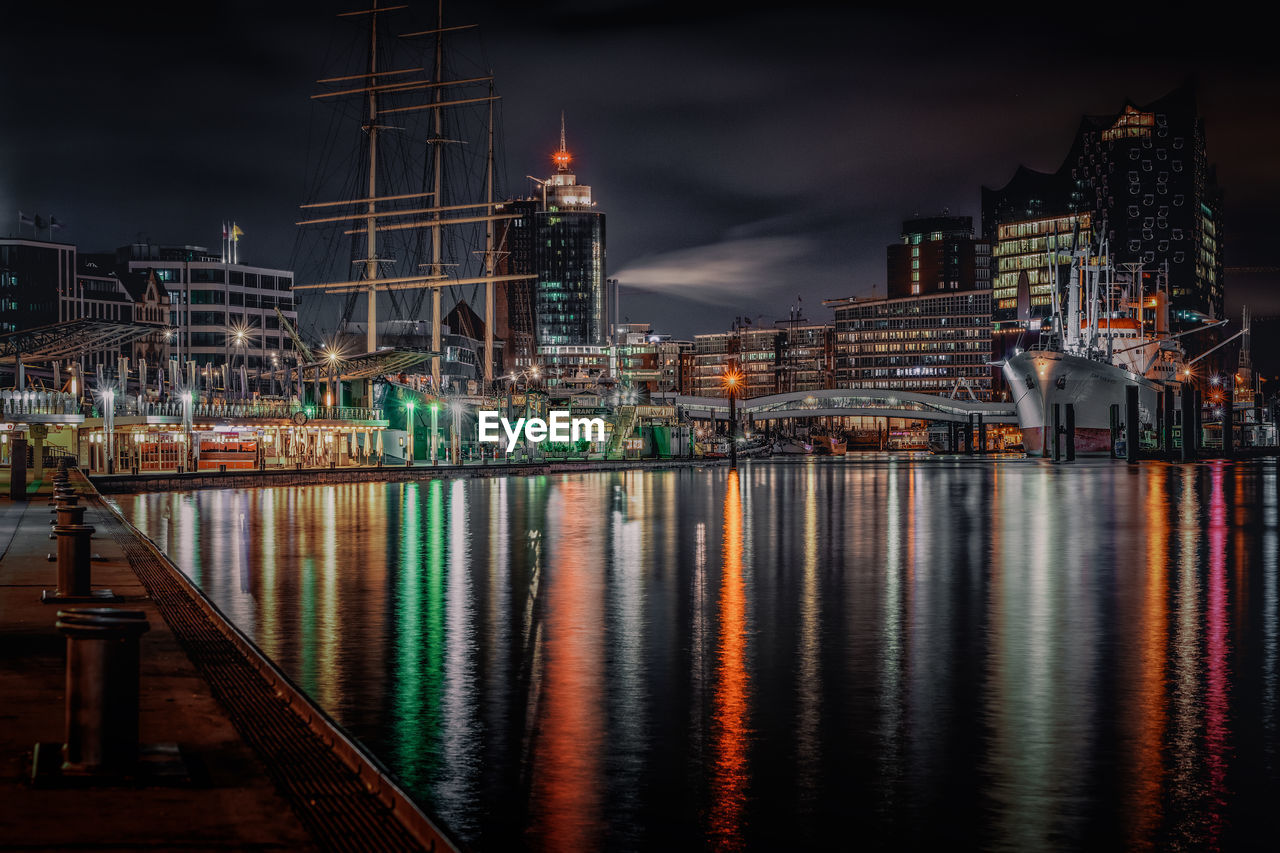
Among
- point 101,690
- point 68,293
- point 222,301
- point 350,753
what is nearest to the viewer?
point 101,690

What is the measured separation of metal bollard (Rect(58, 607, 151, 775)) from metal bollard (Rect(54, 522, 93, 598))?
8109 millimetres

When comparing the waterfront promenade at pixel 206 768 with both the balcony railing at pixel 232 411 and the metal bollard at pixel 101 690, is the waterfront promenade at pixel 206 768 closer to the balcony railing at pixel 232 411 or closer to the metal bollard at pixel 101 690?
the metal bollard at pixel 101 690

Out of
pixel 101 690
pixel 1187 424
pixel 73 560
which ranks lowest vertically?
pixel 101 690

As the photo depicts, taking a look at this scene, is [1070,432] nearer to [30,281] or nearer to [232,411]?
[232,411]

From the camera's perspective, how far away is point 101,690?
7.80 meters

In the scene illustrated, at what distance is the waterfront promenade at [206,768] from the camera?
22.6 ft

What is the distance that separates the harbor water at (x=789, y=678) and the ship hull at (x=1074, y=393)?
341ft

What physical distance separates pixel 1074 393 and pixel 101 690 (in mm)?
136537

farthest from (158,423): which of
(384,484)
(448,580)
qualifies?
(448,580)

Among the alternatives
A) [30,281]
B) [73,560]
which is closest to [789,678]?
[73,560]

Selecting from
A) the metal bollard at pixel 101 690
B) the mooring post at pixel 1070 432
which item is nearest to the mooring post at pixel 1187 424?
the mooring post at pixel 1070 432

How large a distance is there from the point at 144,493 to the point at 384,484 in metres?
15.9

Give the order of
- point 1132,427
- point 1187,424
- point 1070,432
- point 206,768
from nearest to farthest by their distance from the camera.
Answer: point 206,768, point 1132,427, point 1187,424, point 1070,432

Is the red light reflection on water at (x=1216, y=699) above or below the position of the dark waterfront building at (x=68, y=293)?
below
